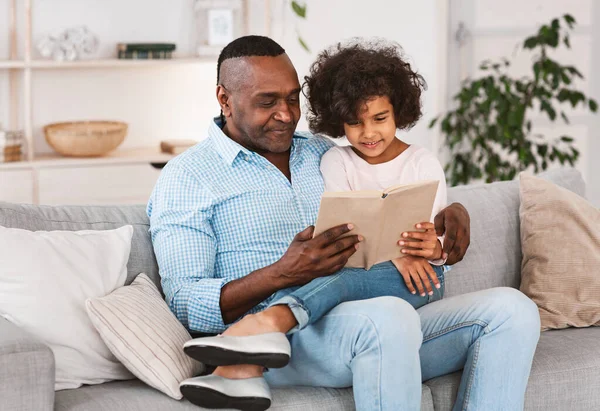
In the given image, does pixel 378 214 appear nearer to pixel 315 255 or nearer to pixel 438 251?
pixel 315 255

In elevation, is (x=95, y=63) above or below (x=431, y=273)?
above

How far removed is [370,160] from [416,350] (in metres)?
0.62

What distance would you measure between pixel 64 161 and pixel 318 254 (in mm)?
2334

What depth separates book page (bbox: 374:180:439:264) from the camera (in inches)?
75.7

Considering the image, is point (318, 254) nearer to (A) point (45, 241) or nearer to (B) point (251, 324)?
(B) point (251, 324)

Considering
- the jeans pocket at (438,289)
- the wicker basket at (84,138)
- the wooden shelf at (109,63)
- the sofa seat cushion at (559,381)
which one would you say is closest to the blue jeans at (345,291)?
the jeans pocket at (438,289)

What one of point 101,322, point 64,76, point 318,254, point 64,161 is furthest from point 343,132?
point 64,76

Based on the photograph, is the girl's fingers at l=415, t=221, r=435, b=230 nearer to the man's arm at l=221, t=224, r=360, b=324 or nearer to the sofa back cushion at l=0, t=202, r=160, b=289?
the man's arm at l=221, t=224, r=360, b=324

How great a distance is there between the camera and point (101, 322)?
189cm

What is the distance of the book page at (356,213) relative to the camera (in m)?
1.87

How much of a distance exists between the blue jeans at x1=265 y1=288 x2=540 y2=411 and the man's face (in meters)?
0.51

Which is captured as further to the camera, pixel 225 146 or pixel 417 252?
pixel 225 146

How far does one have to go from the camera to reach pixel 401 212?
6.47ft

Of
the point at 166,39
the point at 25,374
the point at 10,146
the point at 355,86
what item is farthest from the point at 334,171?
the point at 166,39
